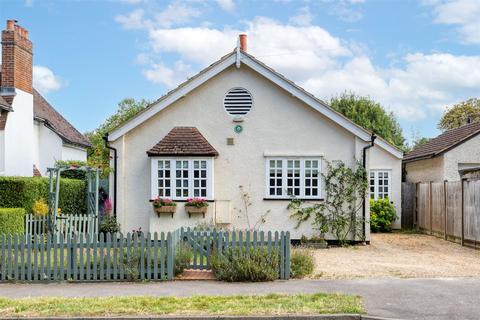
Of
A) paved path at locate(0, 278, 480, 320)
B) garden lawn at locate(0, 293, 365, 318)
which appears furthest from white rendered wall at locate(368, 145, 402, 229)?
garden lawn at locate(0, 293, 365, 318)

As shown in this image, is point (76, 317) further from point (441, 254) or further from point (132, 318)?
point (441, 254)

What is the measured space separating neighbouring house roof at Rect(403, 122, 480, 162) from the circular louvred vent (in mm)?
10661

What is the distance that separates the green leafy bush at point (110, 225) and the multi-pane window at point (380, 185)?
41.1ft

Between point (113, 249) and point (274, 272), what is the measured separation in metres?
3.36

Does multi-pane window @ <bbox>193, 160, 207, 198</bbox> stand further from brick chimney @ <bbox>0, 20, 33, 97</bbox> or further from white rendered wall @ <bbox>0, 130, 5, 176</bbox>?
brick chimney @ <bbox>0, 20, 33, 97</bbox>

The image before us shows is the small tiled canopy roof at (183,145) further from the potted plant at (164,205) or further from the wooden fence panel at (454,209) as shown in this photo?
the wooden fence panel at (454,209)

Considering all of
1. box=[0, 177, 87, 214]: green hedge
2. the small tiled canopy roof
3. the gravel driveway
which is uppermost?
the small tiled canopy roof

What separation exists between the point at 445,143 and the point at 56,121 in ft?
66.0

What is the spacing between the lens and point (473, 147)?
26.4m

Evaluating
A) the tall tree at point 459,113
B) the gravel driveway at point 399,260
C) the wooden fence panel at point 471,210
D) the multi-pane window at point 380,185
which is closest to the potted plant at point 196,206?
the gravel driveway at point 399,260

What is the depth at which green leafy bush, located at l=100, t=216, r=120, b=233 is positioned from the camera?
19.8 metres

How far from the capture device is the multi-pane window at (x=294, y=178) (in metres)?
19.8

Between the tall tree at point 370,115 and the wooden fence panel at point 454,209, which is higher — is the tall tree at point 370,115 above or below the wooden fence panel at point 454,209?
above

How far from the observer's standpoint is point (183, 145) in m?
19.6
